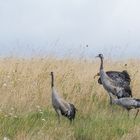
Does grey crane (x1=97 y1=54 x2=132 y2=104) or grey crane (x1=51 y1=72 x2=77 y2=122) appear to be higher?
grey crane (x1=97 y1=54 x2=132 y2=104)

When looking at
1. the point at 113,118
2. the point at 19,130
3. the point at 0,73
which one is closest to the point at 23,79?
the point at 0,73

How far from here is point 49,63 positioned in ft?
47.0

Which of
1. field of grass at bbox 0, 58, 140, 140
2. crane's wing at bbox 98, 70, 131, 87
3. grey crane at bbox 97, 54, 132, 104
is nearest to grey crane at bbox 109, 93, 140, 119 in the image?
field of grass at bbox 0, 58, 140, 140

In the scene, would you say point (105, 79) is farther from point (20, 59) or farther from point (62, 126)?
point (20, 59)

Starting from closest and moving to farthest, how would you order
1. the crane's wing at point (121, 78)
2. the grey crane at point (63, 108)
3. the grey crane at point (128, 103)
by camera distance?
1. the grey crane at point (63, 108)
2. the grey crane at point (128, 103)
3. the crane's wing at point (121, 78)

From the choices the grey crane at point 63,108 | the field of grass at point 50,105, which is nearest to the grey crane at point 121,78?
the field of grass at point 50,105

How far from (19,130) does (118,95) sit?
11.8 ft

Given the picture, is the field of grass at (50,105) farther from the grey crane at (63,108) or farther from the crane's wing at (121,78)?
the crane's wing at (121,78)

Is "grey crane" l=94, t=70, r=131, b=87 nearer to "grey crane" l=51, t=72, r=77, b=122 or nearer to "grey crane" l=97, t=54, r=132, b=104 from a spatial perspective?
"grey crane" l=97, t=54, r=132, b=104

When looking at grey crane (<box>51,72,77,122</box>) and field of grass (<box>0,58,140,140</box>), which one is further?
grey crane (<box>51,72,77,122</box>)

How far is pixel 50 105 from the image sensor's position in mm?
10797

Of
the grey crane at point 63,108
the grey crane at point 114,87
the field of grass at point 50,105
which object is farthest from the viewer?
the grey crane at point 114,87

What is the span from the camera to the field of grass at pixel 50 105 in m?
8.75

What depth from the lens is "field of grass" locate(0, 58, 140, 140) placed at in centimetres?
875
